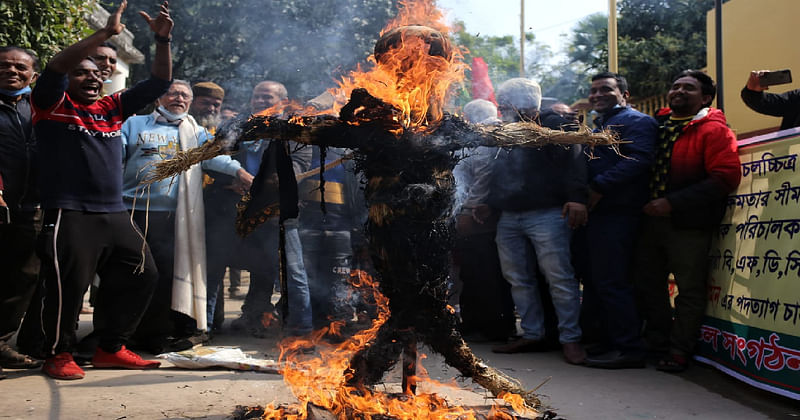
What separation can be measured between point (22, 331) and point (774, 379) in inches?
222

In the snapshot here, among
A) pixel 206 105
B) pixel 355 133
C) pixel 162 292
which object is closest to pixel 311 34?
pixel 206 105

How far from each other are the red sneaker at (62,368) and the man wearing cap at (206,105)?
9.14 ft

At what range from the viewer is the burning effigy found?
3301 millimetres

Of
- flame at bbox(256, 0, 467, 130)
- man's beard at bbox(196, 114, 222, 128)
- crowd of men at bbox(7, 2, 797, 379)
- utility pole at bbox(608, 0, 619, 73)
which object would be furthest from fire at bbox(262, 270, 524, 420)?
utility pole at bbox(608, 0, 619, 73)

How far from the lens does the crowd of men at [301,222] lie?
4.36 metres

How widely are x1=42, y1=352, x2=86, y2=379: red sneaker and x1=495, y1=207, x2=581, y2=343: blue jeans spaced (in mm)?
3552

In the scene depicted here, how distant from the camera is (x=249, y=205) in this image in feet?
12.8

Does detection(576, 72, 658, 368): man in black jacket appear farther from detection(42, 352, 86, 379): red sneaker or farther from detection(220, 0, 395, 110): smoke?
detection(220, 0, 395, 110): smoke

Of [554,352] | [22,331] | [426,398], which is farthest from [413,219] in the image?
[22,331]

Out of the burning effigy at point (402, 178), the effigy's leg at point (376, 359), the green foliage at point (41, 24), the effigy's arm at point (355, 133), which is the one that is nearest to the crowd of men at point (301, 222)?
the effigy's arm at point (355, 133)

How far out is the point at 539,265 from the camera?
17.7ft

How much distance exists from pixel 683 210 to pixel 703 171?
36 centimetres

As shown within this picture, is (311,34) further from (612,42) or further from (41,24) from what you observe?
(612,42)

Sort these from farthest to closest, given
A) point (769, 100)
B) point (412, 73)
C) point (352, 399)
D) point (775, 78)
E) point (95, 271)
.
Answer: point (769, 100) → point (775, 78) → point (95, 271) → point (412, 73) → point (352, 399)
